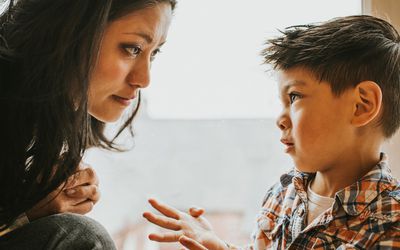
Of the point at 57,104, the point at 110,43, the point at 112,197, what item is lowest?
the point at 112,197

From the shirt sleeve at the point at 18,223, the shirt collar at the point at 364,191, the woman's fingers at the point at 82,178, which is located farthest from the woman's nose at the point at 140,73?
the shirt collar at the point at 364,191

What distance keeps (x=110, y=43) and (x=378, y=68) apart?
496 millimetres

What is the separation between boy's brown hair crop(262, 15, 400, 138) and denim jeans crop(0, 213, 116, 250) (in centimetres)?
47

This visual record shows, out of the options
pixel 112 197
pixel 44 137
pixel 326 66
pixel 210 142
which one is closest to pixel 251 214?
pixel 210 142

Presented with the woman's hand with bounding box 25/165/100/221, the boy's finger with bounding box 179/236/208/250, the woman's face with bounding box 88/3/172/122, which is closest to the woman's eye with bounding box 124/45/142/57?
the woman's face with bounding box 88/3/172/122

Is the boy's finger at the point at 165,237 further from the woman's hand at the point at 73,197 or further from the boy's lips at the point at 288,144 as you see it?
the boy's lips at the point at 288,144

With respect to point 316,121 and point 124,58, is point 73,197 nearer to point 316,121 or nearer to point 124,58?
point 124,58

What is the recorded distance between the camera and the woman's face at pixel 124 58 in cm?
95

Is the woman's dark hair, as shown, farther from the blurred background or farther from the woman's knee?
the blurred background

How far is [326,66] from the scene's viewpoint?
992 millimetres

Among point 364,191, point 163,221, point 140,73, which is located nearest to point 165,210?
point 163,221

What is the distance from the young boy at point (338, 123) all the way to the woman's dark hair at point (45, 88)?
202 millimetres

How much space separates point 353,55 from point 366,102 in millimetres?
91

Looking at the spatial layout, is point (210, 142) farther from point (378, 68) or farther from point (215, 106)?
point (378, 68)
